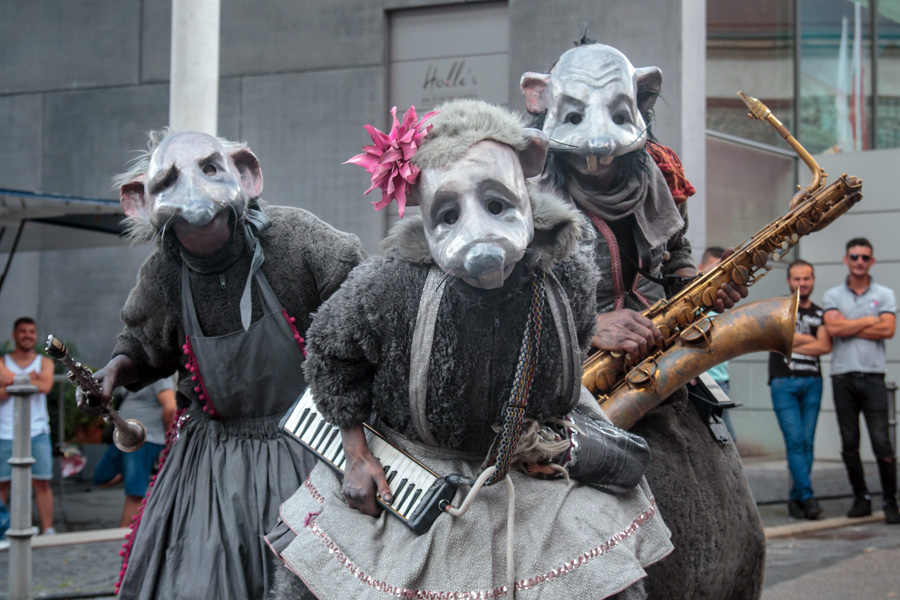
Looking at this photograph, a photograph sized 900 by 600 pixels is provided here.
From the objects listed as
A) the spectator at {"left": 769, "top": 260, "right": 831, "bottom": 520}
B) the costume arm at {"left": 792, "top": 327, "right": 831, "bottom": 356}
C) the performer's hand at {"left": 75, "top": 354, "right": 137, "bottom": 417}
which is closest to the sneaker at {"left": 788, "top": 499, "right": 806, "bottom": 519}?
the spectator at {"left": 769, "top": 260, "right": 831, "bottom": 520}

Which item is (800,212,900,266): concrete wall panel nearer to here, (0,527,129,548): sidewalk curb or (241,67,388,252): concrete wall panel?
(241,67,388,252): concrete wall panel

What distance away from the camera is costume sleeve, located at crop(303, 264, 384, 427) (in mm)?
2742

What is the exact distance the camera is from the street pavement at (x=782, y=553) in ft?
22.2

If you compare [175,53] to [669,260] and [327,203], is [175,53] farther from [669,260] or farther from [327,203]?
[327,203]

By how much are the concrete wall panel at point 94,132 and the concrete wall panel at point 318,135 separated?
1462 mm

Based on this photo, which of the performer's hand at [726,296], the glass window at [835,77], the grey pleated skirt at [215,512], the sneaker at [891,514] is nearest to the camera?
the grey pleated skirt at [215,512]

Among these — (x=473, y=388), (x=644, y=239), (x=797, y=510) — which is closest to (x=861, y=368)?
(x=797, y=510)

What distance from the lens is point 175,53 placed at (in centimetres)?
713

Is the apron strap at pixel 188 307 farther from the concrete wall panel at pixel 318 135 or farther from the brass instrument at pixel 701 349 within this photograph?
the concrete wall panel at pixel 318 135

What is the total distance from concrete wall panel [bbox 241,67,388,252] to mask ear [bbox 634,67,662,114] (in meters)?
8.15

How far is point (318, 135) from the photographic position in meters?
12.5

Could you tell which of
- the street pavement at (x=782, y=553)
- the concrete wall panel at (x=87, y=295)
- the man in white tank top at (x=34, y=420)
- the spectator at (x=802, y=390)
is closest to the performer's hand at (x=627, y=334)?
the street pavement at (x=782, y=553)

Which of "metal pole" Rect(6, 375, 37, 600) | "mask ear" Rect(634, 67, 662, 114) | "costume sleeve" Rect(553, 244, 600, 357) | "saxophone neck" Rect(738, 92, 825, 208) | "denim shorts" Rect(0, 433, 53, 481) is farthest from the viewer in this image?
"denim shorts" Rect(0, 433, 53, 481)

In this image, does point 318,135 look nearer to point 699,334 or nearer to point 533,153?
point 699,334
